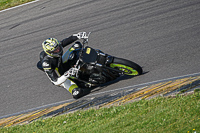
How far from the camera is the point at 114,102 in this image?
740 cm

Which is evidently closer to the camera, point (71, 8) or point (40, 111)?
point (40, 111)

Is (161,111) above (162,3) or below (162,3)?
below

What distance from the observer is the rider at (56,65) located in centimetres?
812

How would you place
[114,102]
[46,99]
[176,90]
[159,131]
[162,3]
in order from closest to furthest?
[159,131] < [176,90] < [114,102] < [46,99] < [162,3]

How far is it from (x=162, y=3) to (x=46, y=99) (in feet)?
19.3

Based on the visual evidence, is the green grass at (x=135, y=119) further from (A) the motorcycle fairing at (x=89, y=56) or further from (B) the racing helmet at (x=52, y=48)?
(B) the racing helmet at (x=52, y=48)

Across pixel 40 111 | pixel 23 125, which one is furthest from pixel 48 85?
pixel 23 125

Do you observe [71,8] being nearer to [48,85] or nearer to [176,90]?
[48,85]

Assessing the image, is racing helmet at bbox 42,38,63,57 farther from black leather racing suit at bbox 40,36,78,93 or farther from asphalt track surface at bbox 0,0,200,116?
asphalt track surface at bbox 0,0,200,116

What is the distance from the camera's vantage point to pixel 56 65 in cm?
838

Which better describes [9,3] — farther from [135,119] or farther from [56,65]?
[135,119]

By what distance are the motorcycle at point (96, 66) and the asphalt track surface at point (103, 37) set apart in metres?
0.35

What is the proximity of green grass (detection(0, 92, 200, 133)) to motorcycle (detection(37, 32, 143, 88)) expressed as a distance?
1221 millimetres

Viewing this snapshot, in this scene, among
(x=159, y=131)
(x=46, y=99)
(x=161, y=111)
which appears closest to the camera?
(x=159, y=131)
